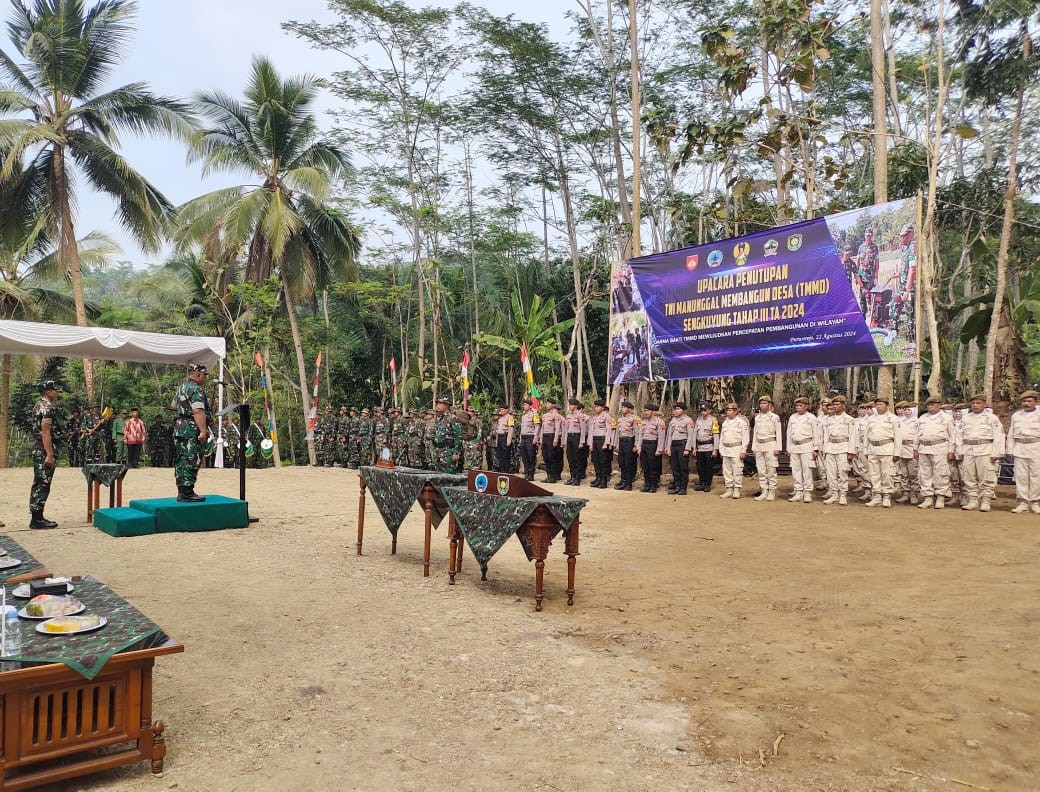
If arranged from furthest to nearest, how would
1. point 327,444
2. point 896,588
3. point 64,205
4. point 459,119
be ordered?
point 459,119
point 327,444
point 64,205
point 896,588

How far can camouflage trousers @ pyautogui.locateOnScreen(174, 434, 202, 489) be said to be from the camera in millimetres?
7520

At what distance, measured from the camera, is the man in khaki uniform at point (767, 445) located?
10.5 m

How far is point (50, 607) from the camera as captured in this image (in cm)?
288

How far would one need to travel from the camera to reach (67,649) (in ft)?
8.32

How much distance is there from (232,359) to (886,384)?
55.0 feet

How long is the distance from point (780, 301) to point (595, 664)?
7405mm

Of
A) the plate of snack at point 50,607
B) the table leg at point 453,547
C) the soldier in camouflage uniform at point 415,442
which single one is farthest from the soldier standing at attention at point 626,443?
the plate of snack at point 50,607

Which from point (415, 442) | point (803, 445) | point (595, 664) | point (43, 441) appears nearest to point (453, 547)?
point (595, 664)

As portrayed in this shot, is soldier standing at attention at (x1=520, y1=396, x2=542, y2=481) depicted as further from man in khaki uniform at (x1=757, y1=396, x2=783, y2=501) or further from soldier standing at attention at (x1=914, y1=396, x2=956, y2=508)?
soldier standing at attention at (x1=914, y1=396, x2=956, y2=508)

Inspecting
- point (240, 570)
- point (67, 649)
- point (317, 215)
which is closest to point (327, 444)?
point (317, 215)

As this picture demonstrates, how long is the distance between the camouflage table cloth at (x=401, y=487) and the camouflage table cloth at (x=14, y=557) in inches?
104

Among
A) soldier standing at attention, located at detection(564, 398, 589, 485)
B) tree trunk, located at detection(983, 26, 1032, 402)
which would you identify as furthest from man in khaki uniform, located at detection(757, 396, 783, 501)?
soldier standing at attention, located at detection(564, 398, 589, 485)

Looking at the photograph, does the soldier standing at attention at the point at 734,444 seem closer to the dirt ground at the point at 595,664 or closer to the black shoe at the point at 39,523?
the dirt ground at the point at 595,664

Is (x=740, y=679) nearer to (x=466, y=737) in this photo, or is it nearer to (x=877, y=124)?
(x=466, y=737)
